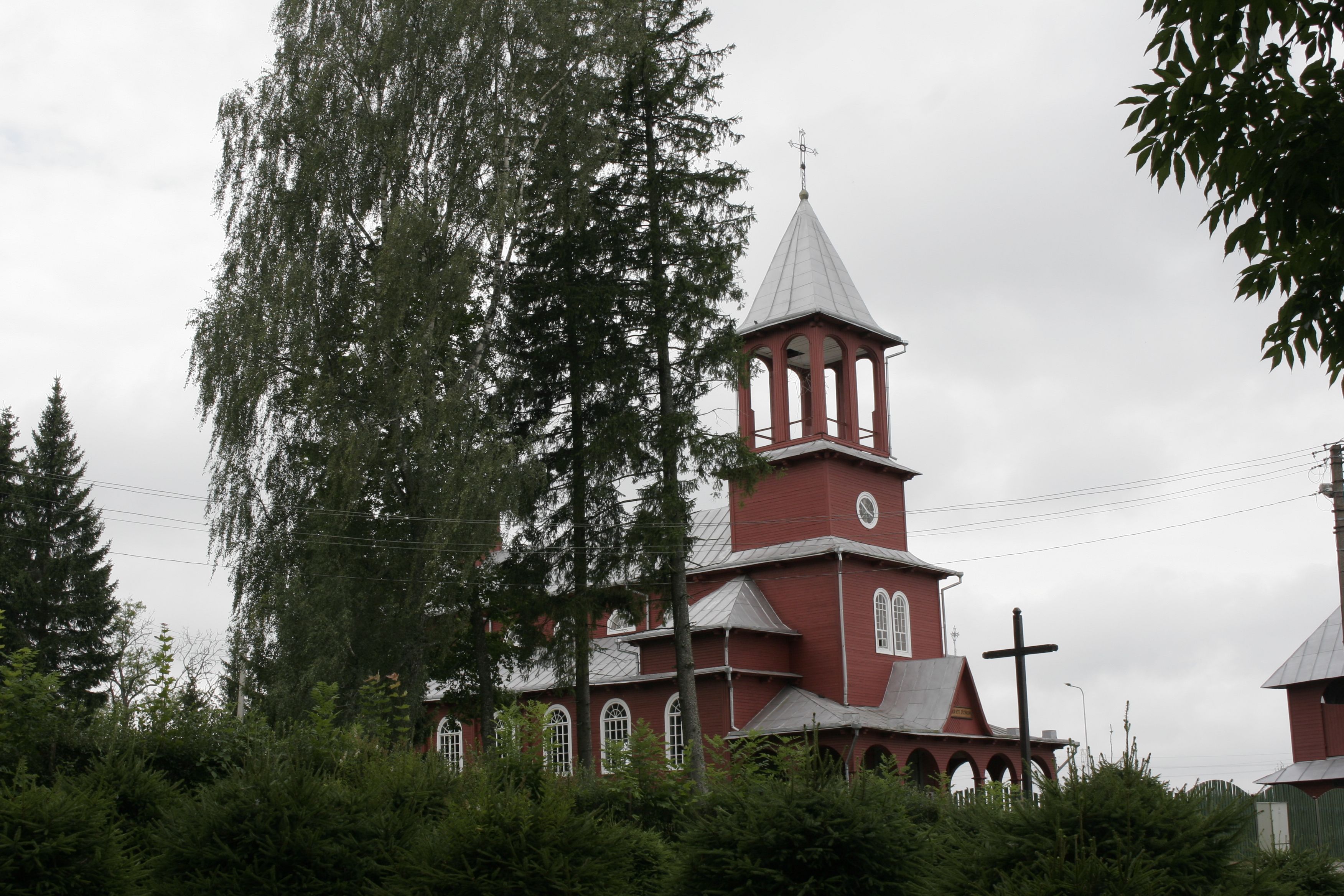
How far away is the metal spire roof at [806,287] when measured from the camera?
30953mm

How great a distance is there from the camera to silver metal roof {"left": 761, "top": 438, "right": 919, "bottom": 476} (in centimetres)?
2978

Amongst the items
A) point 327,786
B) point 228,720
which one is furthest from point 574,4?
point 327,786

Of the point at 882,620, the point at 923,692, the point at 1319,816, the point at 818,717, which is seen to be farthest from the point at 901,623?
the point at 1319,816

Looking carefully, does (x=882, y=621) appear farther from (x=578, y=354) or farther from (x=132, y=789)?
(x=132, y=789)

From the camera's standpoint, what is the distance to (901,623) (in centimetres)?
3067

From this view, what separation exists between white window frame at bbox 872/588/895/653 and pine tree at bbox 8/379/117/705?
19.4 m

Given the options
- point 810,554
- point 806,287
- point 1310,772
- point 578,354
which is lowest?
point 1310,772

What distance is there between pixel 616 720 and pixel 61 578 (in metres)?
15.6

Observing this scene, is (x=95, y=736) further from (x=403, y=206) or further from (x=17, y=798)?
(x=403, y=206)

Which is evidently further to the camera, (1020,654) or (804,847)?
(1020,654)

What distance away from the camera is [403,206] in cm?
2127

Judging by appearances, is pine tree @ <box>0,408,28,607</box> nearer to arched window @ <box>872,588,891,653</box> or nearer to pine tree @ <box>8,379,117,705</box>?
pine tree @ <box>8,379,117,705</box>

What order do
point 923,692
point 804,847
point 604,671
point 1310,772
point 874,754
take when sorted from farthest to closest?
point 1310,772 → point 604,671 → point 923,692 → point 874,754 → point 804,847

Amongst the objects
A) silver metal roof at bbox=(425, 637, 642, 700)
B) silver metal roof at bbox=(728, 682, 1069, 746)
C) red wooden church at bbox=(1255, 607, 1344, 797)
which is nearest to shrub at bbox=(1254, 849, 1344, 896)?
silver metal roof at bbox=(728, 682, 1069, 746)
